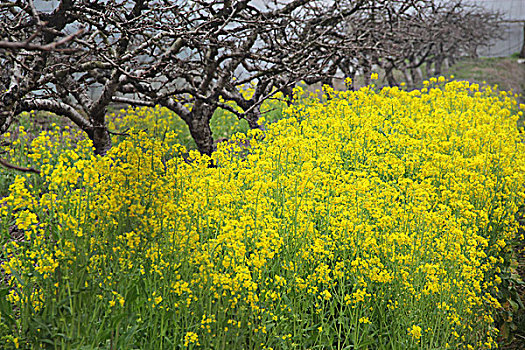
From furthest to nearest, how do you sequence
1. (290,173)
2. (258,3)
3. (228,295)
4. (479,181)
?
(258,3) → (479,181) → (290,173) → (228,295)

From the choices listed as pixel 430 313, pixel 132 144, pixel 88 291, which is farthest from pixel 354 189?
pixel 88 291

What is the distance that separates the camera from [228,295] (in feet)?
9.07

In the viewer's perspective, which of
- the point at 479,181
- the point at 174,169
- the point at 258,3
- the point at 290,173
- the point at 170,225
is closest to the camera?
the point at 170,225

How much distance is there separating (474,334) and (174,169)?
2.38 meters

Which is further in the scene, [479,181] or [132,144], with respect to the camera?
[479,181]

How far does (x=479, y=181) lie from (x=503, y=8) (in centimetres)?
3517

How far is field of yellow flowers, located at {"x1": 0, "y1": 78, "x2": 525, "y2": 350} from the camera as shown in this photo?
245 centimetres

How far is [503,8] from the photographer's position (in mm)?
34188

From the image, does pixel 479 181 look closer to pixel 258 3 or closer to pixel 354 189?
pixel 354 189

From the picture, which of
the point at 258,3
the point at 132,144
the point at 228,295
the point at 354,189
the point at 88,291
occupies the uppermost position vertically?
the point at 258,3

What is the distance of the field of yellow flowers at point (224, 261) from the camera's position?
2.45 m

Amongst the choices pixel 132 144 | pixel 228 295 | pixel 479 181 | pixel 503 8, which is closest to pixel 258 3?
pixel 479 181

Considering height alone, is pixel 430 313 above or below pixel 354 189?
below

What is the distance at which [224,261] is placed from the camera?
8.71 ft
